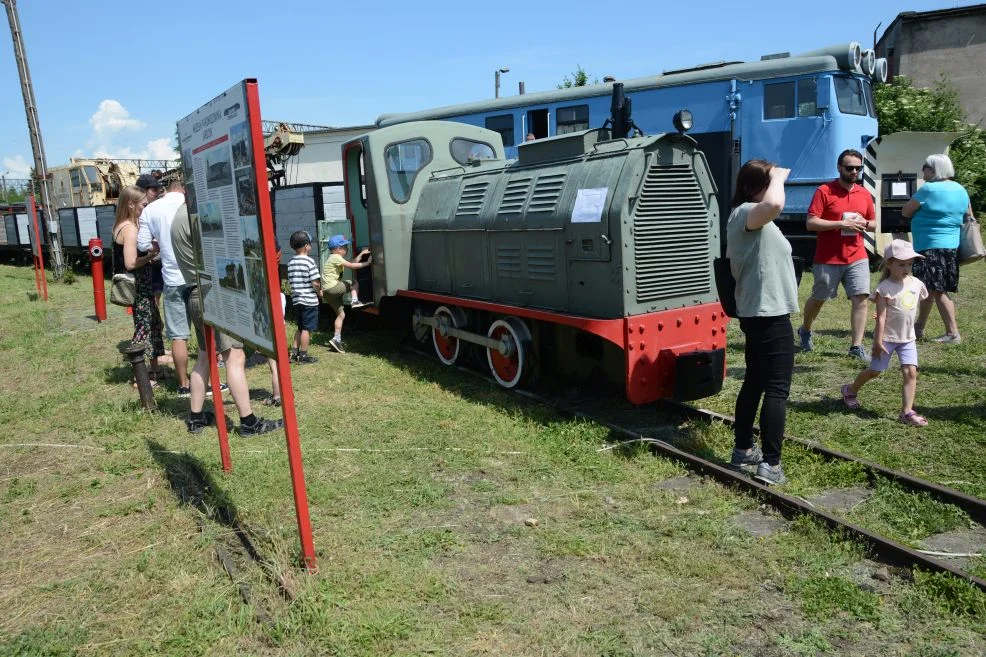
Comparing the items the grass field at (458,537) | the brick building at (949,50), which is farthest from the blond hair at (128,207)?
the brick building at (949,50)

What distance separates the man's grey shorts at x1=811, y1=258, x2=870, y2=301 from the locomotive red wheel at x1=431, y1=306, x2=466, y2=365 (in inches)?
143

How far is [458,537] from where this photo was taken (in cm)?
407

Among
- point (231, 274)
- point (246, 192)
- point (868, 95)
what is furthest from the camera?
point (868, 95)

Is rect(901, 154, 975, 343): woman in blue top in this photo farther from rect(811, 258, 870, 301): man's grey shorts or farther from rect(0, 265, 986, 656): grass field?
rect(0, 265, 986, 656): grass field

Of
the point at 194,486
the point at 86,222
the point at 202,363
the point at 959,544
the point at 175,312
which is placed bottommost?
the point at 959,544

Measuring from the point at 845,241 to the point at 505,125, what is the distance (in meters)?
10.1

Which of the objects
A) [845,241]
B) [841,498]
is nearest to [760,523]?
[841,498]

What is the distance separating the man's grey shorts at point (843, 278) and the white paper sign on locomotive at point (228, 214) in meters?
5.73

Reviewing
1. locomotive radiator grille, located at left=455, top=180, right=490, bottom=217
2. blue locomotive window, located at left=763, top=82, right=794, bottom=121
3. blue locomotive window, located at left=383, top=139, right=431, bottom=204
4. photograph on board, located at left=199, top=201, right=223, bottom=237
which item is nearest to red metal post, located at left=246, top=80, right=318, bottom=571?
photograph on board, located at left=199, top=201, right=223, bottom=237

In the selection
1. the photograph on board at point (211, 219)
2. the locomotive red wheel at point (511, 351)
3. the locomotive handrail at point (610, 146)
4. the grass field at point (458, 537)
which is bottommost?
the grass field at point (458, 537)

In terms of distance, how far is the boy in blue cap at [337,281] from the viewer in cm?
880

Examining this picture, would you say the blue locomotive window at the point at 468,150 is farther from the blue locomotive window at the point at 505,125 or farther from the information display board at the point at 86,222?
the information display board at the point at 86,222

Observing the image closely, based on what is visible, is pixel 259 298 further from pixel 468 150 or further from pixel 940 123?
pixel 940 123

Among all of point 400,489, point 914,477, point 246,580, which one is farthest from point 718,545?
point 246,580
